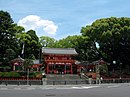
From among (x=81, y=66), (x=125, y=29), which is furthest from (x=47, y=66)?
(x=125, y=29)

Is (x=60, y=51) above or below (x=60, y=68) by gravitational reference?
above

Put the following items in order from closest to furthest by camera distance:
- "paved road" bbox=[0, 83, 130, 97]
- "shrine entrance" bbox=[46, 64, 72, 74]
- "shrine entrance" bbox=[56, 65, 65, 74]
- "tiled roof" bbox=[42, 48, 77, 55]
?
"paved road" bbox=[0, 83, 130, 97]
"shrine entrance" bbox=[46, 64, 72, 74]
"shrine entrance" bbox=[56, 65, 65, 74]
"tiled roof" bbox=[42, 48, 77, 55]

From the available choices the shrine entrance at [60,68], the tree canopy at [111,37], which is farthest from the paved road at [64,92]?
the shrine entrance at [60,68]

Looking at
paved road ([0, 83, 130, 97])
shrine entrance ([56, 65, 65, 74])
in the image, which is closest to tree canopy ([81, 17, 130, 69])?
shrine entrance ([56, 65, 65, 74])

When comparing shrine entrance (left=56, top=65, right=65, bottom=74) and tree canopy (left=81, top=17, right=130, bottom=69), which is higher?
tree canopy (left=81, top=17, right=130, bottom=69)

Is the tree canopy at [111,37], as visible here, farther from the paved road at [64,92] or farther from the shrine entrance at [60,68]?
the paved road at [64,92]

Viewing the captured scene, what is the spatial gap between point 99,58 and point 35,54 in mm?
17545

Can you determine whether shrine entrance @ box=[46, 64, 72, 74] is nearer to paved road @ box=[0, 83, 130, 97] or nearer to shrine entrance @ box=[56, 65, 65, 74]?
shrine entrance @ box=[56, 65, 65, 74]

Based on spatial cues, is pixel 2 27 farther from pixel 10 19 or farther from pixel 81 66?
pixel 81 66

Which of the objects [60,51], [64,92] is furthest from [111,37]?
[64,92]

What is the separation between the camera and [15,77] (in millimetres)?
48406

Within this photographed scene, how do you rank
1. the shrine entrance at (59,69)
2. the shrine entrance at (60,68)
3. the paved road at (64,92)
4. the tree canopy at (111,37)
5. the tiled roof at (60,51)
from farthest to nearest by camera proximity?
the tiled roof at (60,51) < the shrine entrance at (60,68) < the shrine entrance at (59,69) < the tree canopy at (111,37) < the paved road at (64,92)

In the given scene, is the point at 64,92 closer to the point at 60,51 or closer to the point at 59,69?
the point at 59,69

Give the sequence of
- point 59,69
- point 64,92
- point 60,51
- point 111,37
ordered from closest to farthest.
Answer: point 64,92 < point 111,37 < point 59,69 < point 60,51
